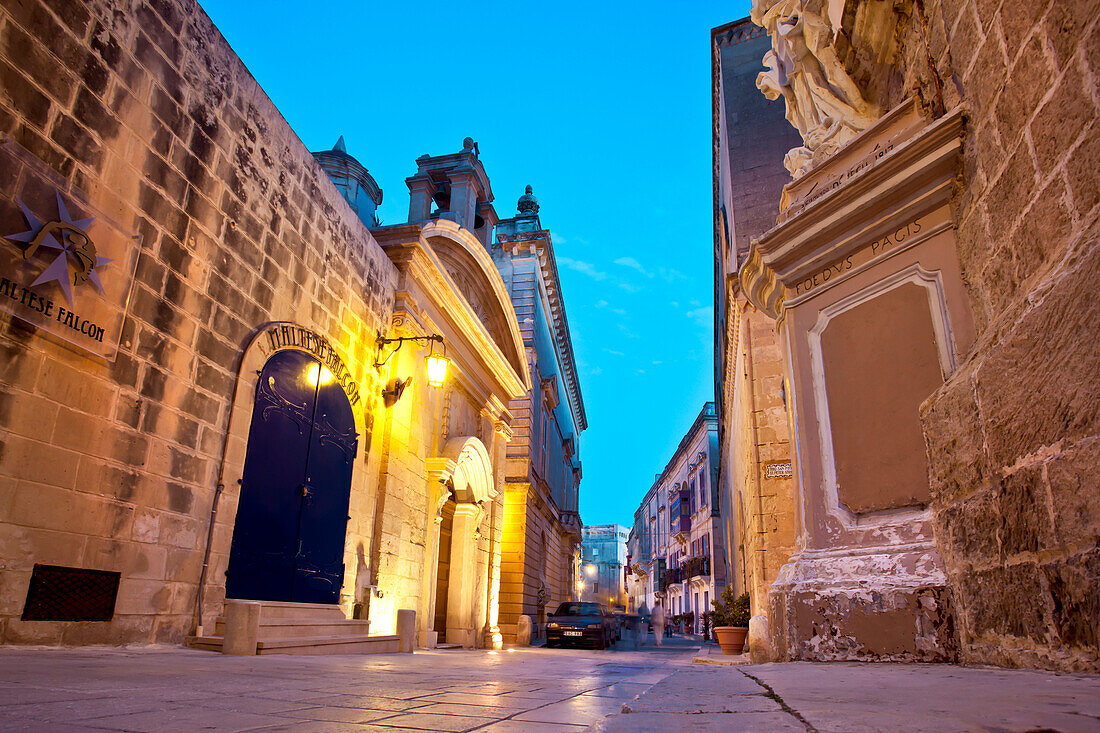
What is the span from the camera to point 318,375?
7.85 meters

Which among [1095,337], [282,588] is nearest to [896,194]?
[1095,337]

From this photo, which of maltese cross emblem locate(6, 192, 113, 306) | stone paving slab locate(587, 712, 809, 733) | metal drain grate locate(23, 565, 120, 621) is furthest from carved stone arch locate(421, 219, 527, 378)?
stone paving slab locate(587, 712, 809, 733)

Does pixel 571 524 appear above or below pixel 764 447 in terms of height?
above

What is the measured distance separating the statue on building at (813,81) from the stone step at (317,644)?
6.72 meters

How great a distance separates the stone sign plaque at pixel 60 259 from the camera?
406 centimetres

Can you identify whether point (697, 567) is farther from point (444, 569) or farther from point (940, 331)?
point (940, 331)

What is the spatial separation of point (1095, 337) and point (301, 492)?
7.22 meters

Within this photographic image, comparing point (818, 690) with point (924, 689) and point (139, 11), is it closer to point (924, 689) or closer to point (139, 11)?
point (924, 689)

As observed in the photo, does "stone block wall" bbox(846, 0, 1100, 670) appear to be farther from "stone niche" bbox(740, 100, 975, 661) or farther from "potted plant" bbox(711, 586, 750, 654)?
"potted plant" bbox(711, 586, 750, 654)

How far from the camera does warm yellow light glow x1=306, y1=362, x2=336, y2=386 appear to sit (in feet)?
25.2

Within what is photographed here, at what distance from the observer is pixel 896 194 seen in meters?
4.71

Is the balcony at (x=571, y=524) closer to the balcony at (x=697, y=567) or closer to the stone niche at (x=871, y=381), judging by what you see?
the balcony at (x=697, y=567)

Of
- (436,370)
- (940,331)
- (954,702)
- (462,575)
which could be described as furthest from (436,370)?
(954,702)

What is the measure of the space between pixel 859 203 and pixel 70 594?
646cm
